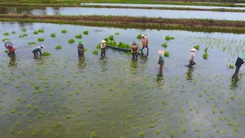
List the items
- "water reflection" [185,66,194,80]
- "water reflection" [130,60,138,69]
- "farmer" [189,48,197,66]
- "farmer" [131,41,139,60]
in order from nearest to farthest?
1. "water reflection" [185,66,194,80]
2. "farmer" [189,48,197,66]
3. "water reflection" [130,60,138,69]
4. "farmer" [131,41,139,60]

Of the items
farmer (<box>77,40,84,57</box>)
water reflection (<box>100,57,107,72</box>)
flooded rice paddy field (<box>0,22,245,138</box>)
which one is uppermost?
farmer (<box>77,40,84,57</box>)

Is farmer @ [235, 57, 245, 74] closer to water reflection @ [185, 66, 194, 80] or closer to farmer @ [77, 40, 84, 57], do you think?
water reflection @ [185, 66, 194, 80]

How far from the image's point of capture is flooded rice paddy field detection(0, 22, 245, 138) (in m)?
7.93

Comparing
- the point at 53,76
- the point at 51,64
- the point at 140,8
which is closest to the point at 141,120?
the point at 53,76

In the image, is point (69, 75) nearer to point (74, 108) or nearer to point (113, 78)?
point (113, 78)

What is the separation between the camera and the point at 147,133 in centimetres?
770

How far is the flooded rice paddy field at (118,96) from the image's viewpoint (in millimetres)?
7926

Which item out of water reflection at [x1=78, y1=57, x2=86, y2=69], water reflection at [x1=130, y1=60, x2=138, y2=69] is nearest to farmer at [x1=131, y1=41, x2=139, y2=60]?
water reflection at [x1=130, y1=60, x2=138, y2=69]

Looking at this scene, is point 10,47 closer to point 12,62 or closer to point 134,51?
point 12,62

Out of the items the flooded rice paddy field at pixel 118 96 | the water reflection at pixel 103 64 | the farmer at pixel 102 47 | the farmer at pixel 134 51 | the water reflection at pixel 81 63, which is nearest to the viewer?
the flooded rice paddy field at pixel 118 96

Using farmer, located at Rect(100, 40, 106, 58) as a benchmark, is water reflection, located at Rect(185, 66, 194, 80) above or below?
below

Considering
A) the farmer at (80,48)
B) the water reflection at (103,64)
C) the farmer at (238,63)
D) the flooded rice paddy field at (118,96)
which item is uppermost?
the farmer at (80,48)

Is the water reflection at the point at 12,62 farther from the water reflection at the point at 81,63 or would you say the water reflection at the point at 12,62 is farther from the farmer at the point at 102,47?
the farmer at the point at 102,47

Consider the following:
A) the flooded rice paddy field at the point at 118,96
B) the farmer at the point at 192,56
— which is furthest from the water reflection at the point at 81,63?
the farmer at the point at 192,56
